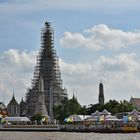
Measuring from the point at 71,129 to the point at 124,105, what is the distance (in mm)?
45394

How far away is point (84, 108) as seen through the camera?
189 m

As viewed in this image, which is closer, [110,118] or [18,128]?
[110,118]

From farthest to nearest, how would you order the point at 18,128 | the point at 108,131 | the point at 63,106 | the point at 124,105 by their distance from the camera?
the point at 63,106, the point at 124,105, the point at 18,128, the point at 108,131

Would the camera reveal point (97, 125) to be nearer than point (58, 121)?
Yes

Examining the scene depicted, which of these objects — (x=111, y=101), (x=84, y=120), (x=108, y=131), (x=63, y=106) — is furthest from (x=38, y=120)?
(x=108, y=131)

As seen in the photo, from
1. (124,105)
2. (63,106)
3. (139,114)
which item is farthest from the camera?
(63,106)

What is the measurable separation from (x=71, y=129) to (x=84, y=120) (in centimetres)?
921

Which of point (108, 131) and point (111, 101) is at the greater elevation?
point (111, 101)

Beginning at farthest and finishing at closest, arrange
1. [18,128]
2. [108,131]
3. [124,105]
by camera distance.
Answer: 1. [124,105]
2. [18,128]
3. [108,131]

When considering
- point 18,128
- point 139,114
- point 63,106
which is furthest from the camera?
point 63,106

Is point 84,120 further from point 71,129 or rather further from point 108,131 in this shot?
point 108,131

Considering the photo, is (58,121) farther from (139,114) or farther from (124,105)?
(139,114)

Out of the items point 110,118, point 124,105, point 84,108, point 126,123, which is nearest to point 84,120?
point 110,118

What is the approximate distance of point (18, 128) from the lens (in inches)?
6053
